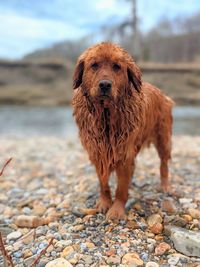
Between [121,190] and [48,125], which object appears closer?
[121,190]

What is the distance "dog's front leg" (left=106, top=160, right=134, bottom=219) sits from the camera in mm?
4223

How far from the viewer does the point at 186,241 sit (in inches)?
142

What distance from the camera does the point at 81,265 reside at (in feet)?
11.1

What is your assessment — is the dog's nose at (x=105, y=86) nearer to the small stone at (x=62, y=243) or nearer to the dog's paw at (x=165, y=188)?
the small stone at (x=62, y=243)

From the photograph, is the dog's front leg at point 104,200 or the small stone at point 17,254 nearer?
the small stone at point 17,254

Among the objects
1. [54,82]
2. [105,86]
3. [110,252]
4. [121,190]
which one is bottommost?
[54,82]

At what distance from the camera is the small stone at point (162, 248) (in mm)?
3590

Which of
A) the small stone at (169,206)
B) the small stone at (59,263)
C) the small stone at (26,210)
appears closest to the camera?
the small stone at (59,263)

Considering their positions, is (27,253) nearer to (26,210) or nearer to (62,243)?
(62,243)

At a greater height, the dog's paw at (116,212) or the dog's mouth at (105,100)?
the dog's mouth at (105,100)

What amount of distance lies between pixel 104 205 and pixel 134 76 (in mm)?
1669

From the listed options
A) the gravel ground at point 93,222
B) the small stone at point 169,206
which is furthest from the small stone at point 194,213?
the small stone at point 169,206

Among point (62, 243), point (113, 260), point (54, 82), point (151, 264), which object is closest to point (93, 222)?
point (62, 243)

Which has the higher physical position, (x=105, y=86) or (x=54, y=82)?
(x=105, y=86)
